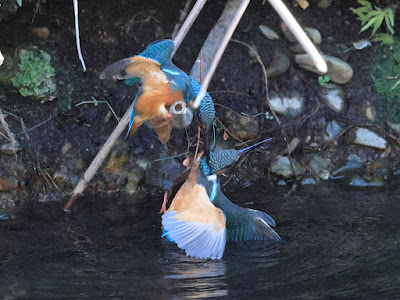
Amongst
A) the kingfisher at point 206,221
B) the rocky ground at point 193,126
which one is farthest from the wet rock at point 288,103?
the kingfisher at point 206,221

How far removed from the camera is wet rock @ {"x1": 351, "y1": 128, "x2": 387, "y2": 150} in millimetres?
5023

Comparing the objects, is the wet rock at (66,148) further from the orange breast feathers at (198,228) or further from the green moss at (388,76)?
the green moss at (388,76)

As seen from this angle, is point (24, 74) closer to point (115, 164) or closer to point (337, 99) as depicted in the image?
point (115, 164)

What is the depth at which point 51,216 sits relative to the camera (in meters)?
4.08

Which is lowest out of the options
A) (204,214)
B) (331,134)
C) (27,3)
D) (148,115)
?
(331,134)

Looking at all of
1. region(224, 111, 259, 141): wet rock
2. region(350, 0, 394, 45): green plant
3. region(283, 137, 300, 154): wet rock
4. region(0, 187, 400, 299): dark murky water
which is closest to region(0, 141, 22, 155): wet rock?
region(0, 187, 400, 299): dark murky water

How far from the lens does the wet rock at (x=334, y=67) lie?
5.05 m

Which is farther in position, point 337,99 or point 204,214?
point 337,99

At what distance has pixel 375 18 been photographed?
4879 millimetres

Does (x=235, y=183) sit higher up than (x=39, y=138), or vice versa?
(x=39, y=138)

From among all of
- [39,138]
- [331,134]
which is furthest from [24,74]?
[331,134]

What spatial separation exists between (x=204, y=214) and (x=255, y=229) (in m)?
0.41

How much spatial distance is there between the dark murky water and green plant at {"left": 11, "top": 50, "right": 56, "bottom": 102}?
0.91m

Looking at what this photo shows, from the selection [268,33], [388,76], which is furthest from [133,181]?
[388,76]
